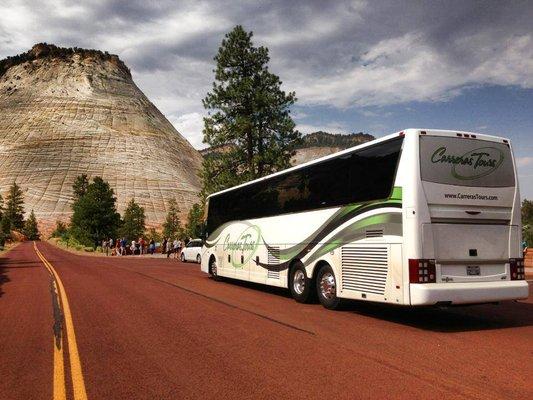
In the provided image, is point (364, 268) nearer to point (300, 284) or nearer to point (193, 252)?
point (300, 284)

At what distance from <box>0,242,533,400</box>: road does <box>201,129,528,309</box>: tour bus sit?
0.75 meters

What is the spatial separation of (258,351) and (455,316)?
5.58 meters

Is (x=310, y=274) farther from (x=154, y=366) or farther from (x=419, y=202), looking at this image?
(x=154, y=366)

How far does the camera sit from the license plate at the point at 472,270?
28.2ft

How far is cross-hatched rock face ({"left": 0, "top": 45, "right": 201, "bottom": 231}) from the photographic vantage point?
11394cm

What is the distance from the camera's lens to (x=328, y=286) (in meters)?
10.9

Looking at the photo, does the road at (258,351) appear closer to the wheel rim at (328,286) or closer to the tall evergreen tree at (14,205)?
the wheel rim at (328,286)

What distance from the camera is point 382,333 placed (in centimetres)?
798

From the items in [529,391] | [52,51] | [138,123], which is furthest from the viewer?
[52,51]

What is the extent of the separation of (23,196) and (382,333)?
12210 cm

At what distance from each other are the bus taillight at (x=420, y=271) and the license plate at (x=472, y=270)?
830mm

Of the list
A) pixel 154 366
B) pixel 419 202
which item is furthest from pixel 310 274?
pixel 154 366

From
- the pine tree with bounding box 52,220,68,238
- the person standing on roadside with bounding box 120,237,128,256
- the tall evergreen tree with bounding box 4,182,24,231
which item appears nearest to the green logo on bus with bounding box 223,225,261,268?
the person standing on roadside with bounding box 120,237,128,256

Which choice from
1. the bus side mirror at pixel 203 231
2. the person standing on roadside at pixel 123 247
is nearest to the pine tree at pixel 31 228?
the person standing on roadside at pixel 123 247
